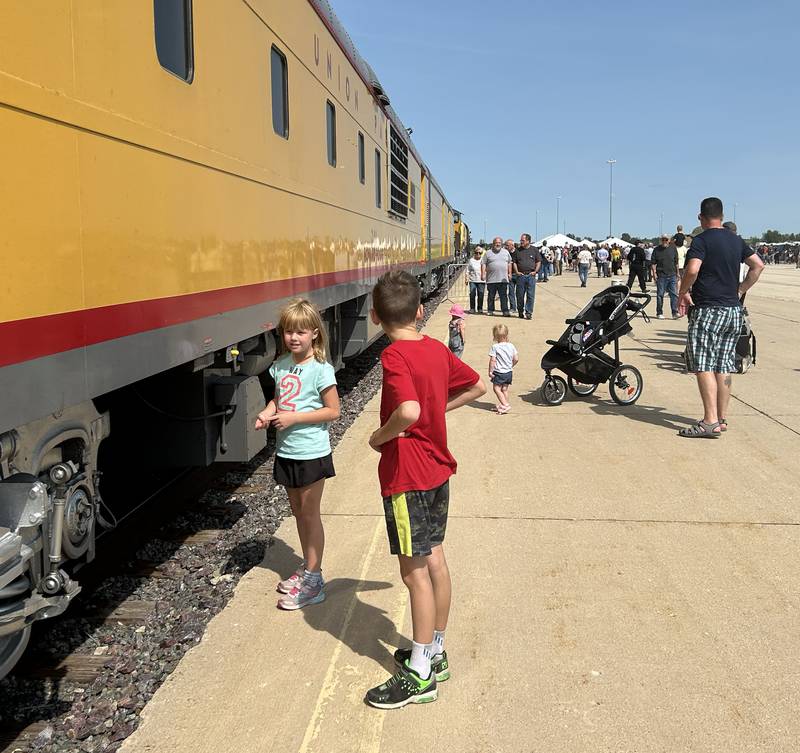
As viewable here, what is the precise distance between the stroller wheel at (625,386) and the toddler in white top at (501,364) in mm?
1066

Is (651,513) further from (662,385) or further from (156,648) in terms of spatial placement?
(662,385)

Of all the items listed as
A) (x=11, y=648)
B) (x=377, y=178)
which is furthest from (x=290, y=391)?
(x=377, y=178)

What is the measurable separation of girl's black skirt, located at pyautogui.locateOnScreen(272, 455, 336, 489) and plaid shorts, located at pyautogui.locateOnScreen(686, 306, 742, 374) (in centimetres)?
410

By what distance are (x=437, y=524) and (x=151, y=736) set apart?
1209 millimetres

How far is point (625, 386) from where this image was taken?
26.5 feet

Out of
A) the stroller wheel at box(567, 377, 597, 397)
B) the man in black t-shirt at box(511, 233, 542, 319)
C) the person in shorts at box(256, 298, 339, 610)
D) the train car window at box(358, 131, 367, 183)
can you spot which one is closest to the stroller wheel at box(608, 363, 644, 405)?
the stroller wheel at box(567, 377, 597, 397)

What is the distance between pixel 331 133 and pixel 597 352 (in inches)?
130

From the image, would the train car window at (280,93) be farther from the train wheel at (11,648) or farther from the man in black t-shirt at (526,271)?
the man in black t-shirt at (526,271)

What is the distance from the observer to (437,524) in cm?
296

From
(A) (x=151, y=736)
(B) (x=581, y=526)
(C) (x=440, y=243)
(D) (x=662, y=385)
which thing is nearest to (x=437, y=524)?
(A) (x=151, y=736)

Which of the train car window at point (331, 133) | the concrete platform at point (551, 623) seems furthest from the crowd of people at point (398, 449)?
the train car window at point (331, 133)

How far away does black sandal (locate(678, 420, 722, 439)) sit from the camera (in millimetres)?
6645

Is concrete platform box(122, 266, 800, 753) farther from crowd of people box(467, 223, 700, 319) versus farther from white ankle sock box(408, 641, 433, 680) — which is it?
crowd of people box(467, 223, 700, 319)

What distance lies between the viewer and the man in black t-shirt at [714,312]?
21.7 feet
